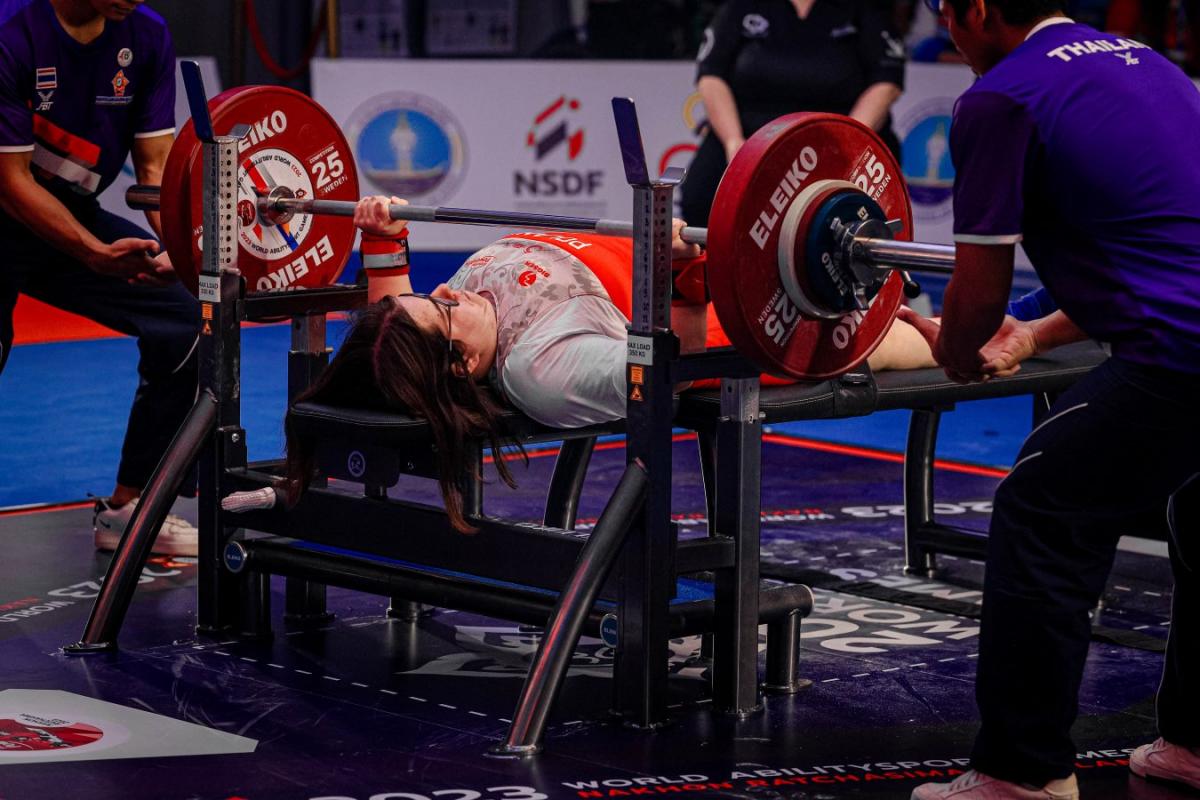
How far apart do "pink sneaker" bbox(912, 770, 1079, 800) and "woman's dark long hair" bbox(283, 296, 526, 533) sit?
1006 millimetres

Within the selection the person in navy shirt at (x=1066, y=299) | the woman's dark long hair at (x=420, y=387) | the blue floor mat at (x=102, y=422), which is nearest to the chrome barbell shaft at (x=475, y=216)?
the woman's dark long hair at (x=420, y=387)

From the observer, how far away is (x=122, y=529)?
468 cm

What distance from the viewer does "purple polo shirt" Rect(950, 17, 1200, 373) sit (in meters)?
2.54

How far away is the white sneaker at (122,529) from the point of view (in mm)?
4676

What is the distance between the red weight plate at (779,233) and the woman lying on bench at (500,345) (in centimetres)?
23

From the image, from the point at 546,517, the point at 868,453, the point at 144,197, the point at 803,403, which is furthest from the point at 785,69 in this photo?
the point at 803,403

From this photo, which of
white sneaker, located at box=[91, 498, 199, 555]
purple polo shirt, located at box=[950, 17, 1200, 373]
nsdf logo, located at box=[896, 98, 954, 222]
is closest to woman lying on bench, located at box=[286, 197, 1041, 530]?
purple polo shirt, located at box=[950, 17, 1200, 373]

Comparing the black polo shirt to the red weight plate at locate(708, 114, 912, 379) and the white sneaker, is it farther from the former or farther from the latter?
the red weight plate at locate(708, 114, 912, 379)

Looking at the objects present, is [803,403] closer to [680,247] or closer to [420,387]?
[680,247]

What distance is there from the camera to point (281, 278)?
13.5 ft

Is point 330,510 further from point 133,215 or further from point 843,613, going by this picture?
point 133,215

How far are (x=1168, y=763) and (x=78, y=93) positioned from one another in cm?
308

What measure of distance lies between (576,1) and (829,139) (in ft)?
27.2

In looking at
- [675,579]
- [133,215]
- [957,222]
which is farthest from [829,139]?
[133,215]
